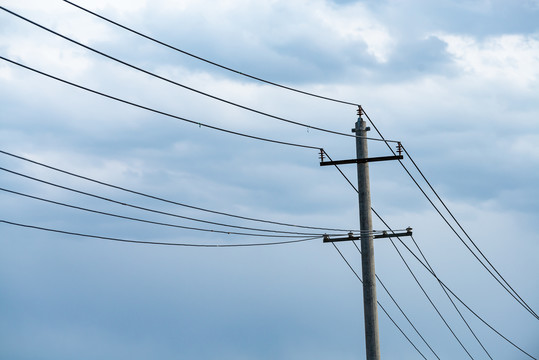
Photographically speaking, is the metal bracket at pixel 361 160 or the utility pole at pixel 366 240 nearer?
the utility pole at pixel 366 240

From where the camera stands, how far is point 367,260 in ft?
83.6

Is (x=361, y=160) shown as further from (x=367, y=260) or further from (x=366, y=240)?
(x=367, y=260)

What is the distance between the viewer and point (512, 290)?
4038cm

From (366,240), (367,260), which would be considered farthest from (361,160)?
(367,260)

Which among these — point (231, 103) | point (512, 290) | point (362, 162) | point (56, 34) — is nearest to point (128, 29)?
point (56, 34)

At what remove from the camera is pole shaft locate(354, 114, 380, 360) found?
2520 centimetres

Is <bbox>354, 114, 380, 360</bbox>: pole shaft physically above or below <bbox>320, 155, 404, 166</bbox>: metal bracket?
below

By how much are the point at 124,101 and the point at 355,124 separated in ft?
29.8

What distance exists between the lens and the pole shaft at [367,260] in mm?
25203

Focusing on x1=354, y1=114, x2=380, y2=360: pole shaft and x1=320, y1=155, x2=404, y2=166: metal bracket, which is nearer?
x1=354, y1=114, x2=380, y2=360: pole shaft

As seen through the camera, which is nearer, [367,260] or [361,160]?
[367,260]

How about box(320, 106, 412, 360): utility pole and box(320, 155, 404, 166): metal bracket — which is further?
box(320, 155, 404, 166): metal bracket

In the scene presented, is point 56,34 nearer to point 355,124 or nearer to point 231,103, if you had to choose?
point 231,103

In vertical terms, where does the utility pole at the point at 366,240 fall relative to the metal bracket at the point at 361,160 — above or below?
below
